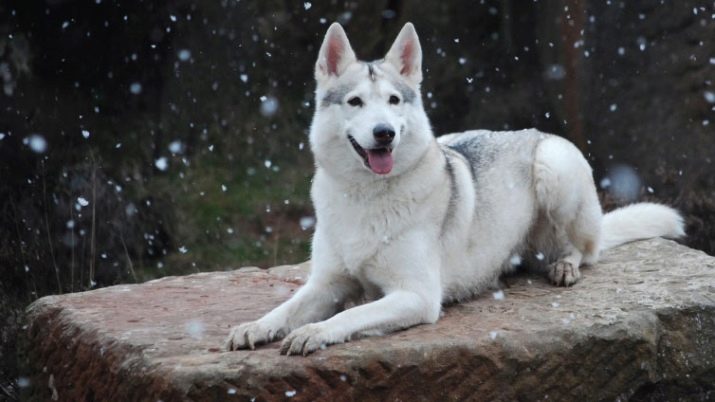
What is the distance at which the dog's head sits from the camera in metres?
4.61

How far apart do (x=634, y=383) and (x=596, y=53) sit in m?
A: 4.99

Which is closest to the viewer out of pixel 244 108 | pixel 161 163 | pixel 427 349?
pixel 427 349

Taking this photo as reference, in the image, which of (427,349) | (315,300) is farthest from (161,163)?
(427,349)

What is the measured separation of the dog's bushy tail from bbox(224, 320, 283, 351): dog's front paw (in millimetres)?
2909

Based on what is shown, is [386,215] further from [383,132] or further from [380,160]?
[383,132]

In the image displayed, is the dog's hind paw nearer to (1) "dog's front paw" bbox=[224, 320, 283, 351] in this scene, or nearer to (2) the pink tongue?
(2) the pink tongue

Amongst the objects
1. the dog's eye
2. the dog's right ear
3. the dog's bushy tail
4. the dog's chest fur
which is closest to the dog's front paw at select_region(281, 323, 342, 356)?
the dog's chest fur

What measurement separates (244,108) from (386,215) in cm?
525

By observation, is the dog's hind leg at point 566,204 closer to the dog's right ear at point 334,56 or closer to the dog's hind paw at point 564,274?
the dog's hind paw at point 564,274

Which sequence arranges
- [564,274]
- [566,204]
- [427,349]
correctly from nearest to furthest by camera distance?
1. [427,349]
2. [564,274]
3. [566,204]

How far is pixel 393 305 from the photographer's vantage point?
4.50m

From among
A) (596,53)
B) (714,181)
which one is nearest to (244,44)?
(596,53)

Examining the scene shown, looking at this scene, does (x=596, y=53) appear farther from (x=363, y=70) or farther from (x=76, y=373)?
(x=76, y=373)

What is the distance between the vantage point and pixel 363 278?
480 centimetres
